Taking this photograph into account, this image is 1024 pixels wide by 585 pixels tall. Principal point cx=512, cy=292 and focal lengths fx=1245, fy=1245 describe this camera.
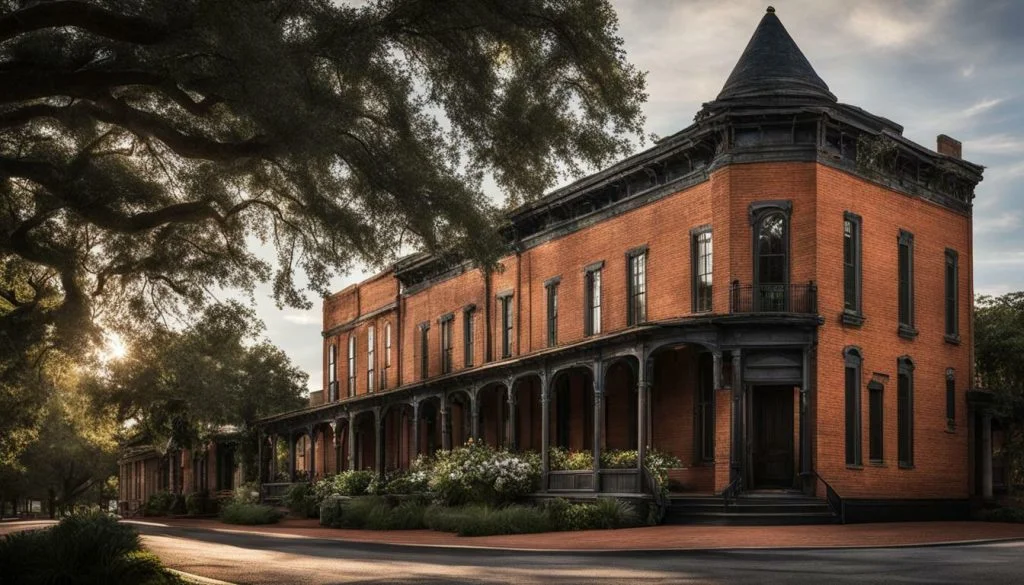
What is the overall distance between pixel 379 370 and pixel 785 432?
26708mm

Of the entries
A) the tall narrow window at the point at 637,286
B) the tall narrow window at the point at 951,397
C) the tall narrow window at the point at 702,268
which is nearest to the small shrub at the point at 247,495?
the tall narrow window at the point at 637,286

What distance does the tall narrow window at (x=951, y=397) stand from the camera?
113ft

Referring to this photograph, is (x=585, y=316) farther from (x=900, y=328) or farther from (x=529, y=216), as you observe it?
(x=900, y=328)

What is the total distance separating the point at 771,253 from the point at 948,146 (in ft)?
28.6

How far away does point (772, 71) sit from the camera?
31.5 meters

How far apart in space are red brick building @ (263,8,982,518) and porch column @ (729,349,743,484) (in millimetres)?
44

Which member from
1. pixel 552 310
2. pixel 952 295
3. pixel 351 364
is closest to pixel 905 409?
pixel 952 295

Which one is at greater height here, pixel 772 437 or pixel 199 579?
pixel 772 437

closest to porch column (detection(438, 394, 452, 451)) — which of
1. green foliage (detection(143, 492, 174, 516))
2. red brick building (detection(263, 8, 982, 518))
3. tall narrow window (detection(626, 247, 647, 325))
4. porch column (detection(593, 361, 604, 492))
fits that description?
red brick building (detection(263, 8, 982, 518))

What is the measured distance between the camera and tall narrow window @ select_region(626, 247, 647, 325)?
34500 mm

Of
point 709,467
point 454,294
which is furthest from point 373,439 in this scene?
point 709,467

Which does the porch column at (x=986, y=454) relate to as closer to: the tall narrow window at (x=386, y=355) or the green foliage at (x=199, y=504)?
the tall narrow window at (x=386, y=355)

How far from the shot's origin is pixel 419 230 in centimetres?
1814

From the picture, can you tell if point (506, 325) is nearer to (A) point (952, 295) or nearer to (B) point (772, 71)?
(B) point (772, 71)
